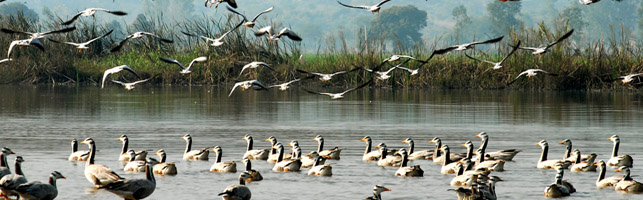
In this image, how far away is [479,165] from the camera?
59.2ft

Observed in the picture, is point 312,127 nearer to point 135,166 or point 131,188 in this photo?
point 135,166

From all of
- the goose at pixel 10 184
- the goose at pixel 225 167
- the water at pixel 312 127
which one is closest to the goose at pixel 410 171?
the water at pixel 312 127

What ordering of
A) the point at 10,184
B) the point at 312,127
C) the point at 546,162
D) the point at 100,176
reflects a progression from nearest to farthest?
the point at 10,184
the point at 100,176
the point at 546,162
the point at 312,127

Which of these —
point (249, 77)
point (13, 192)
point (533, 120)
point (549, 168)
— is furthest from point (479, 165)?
point (249, 77)

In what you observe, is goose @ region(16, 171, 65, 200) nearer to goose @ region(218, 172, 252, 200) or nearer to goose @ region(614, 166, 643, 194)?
goose @ region(218, 172, 252, 200)

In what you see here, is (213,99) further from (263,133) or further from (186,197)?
(186,197)

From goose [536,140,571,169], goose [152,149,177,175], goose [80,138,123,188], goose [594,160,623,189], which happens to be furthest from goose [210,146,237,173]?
goose [594,160,623,189]

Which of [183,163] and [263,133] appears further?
[263,133]

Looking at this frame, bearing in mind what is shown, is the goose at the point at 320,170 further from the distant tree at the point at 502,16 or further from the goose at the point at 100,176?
the distant tree at the point at 502,16

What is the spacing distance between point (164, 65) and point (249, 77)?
5.77 metres

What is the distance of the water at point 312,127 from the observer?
16328mm

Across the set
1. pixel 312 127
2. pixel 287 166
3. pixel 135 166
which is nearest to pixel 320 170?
pixel 287 166

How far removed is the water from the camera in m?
16.3

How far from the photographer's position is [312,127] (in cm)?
2700
